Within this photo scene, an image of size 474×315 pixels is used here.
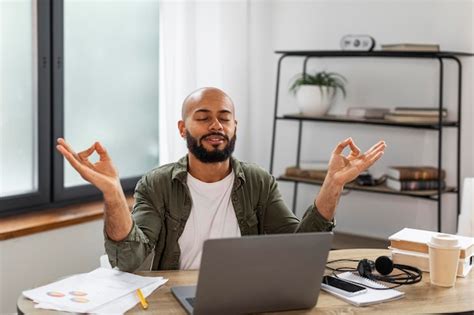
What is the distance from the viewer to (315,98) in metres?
3.93

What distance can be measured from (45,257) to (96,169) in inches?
54.5

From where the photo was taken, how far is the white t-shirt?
243 centimetres

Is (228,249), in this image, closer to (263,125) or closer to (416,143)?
(416,143)

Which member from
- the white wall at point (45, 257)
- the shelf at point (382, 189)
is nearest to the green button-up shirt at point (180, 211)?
the white wall at point (45, 257)

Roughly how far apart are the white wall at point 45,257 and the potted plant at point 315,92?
4.04 ft

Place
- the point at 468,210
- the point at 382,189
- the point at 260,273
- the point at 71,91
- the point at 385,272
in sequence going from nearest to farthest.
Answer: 1. the point at 260,273
2. the point at 385,272
3. the point at 468,210
4. the point at 71,91
5. the point at 382,189

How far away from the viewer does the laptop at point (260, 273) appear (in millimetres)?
1688

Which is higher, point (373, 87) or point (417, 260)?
point (373, 87)

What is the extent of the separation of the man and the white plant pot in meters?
1.39

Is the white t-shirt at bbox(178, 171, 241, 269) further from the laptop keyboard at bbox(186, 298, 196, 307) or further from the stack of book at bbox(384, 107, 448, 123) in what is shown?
the stack of book at bbox(384, 107, 448, 123)

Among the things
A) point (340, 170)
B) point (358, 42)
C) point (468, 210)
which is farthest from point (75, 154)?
point (358, 42)

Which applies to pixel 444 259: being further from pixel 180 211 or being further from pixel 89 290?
pixel 89 290

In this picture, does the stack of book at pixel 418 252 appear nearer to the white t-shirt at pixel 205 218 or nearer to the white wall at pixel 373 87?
the white t-shirt at pixel 205 218

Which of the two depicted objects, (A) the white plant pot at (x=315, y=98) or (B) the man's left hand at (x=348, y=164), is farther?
(A) the white plant pot at (x=315, y=98)
